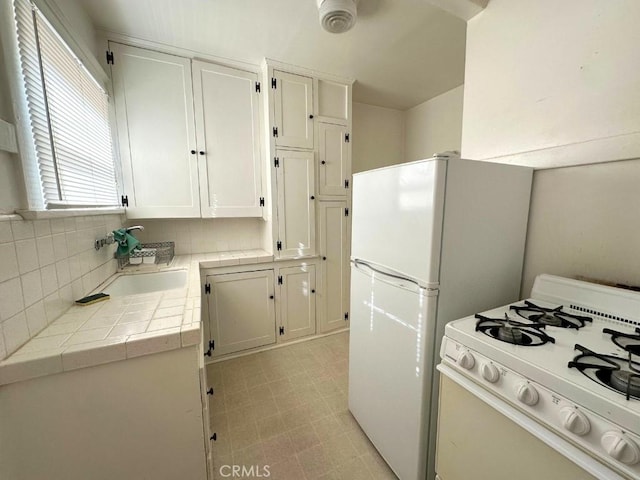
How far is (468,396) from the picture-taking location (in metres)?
0.83

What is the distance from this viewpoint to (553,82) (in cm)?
116

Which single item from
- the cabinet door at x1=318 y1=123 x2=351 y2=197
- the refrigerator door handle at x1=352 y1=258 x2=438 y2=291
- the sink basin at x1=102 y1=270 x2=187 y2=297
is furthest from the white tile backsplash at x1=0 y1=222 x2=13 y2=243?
the cabinet door at x1=318 y1=123 x2=351 y2=197

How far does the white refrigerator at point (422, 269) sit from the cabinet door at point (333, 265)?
Result: 1113 millimetres

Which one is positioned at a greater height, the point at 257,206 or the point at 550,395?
the point at 257,206

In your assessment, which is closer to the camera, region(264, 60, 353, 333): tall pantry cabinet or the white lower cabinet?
the white lower cabinet

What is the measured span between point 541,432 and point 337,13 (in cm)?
195

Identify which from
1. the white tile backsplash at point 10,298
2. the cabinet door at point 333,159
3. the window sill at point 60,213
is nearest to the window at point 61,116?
the window sill at point 60,213

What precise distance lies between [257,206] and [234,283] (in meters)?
0.72

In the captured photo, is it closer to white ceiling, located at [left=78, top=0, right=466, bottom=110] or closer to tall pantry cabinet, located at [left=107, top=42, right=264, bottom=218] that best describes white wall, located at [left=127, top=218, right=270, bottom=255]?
tall pantry cabinet, located at [left=107, top=42, right=264, bottom=218]

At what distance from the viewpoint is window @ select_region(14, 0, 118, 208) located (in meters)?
1.00

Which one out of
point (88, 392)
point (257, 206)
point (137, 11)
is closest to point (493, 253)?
point (88, 392)

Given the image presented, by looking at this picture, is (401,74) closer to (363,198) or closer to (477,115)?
(477,115)

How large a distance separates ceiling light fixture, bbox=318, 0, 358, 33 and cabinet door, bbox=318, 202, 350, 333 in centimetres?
133

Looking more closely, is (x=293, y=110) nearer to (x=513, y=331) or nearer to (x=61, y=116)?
(x=61, y=116)
